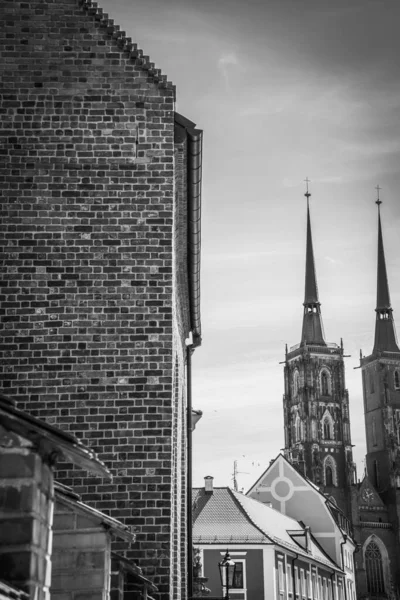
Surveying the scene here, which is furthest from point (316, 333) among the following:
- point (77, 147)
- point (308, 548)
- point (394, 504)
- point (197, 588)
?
point (77, 147)

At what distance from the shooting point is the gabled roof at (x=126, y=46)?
11109mm

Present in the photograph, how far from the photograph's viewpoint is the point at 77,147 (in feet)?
35.6

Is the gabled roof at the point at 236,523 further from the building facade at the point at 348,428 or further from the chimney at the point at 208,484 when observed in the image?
the building facade at the point at 348,428

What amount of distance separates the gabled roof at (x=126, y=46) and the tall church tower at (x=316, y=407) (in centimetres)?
8327

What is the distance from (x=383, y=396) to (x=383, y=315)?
9749 millimetres

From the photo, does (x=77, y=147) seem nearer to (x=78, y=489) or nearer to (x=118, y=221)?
(x=118, y=221)

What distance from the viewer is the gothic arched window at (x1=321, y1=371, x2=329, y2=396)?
3915 inches

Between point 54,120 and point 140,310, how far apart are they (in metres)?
2.56

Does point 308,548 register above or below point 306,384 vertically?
below

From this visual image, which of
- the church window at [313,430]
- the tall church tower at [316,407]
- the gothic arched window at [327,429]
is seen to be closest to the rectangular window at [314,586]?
the tall church tower at [316,407]

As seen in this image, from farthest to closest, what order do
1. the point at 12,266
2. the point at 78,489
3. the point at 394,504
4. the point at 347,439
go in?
the point at 347,439, the point at 394,504, the point at 12,266, the point at 78,489

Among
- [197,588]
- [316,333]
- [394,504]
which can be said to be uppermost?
[316,333]

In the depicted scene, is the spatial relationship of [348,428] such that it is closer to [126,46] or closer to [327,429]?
[327,429]

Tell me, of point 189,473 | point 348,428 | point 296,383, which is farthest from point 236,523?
point 296,383
